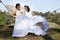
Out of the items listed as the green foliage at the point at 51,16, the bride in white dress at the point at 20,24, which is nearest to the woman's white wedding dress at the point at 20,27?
the bride in white dress at the point at 20,24

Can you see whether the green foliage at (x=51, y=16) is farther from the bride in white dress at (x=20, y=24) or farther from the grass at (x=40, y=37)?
the bride in white dress at (x=20, y=24)

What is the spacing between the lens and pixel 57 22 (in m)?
2.82

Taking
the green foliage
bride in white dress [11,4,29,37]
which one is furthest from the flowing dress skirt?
the green foliage

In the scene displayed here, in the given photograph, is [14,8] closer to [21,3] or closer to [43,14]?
[21,3]

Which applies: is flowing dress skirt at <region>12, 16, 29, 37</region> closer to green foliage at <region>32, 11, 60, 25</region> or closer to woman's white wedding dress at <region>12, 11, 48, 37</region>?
woman's white wedding dress at <region>12, 11, 48, 37</region>

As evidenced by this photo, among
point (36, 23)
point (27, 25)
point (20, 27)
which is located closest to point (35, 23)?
point (36, 23)

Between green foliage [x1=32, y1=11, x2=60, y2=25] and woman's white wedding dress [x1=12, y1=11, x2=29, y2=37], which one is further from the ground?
green foliage [x1=32, y1=11, x2=60, y2=25]

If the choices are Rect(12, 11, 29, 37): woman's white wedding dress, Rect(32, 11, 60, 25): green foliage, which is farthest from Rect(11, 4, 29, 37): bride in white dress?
Rect(32, 11, 60, 25): green foliage

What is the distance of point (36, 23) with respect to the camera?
2729 millimetres

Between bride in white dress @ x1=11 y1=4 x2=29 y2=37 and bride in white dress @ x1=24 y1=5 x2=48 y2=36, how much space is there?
65 millimetres

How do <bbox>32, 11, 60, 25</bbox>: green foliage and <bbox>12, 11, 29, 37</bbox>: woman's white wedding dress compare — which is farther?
<bbox>32, 11, 60, 25</bbox>: green foliage

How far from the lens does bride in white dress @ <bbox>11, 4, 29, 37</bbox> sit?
262cm

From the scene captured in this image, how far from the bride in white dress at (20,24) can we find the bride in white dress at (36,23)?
65 millimetres

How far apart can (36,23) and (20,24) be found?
239mm
